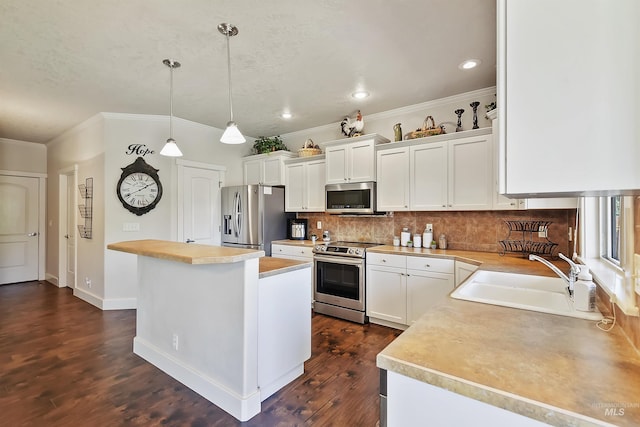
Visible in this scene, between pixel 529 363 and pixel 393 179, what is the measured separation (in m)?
2.90

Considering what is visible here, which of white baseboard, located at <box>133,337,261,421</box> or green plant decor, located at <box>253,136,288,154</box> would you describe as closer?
white baseboard, located at <box>133,337,261,421</box>

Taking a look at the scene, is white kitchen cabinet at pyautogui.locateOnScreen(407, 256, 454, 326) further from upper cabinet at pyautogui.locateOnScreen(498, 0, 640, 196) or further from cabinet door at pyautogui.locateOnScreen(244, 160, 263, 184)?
cabinet door at pyautogui.locateOnScreen(244, 160, 263, 184)

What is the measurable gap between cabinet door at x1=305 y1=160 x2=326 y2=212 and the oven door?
82 centimetres

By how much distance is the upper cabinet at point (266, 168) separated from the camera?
467 centimetres

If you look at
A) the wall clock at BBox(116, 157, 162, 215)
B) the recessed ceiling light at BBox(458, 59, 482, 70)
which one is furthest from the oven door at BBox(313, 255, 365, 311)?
the wall clock at BBox(116, 157, 162, 215)

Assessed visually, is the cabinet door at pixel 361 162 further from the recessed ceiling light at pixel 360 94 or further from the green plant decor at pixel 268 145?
the green plant decor at pixel 268 145

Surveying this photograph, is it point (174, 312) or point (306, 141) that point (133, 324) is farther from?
point (306, 141)

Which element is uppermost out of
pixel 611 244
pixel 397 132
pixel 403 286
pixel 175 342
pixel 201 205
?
pixel 397 132

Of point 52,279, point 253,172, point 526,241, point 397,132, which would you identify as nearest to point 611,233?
point 526,241

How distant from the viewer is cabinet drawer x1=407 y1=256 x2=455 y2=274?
→ 302 cm

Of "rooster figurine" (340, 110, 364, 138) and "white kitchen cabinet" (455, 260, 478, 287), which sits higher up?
"rooster figurine" (340, 110, 364, 138)

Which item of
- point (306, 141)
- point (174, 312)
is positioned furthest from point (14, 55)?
point (306, 141)

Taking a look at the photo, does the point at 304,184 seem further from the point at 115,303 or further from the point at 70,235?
the point at 70,235

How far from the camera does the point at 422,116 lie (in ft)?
12.5
